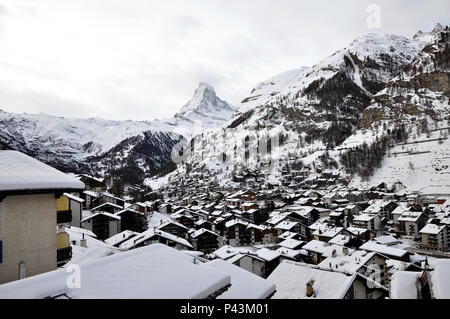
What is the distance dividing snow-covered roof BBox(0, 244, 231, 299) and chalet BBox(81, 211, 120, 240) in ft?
78.5

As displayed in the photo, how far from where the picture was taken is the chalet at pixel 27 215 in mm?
4703

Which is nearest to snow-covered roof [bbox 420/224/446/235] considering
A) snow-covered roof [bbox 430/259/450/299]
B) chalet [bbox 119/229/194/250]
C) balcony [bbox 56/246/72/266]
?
chalet [bbox 119/229/194/250]

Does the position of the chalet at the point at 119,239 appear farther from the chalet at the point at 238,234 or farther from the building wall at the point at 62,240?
the chalet at the point at 238,234

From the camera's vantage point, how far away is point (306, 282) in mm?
11812

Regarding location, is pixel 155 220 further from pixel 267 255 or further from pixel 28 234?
pixel 28 234

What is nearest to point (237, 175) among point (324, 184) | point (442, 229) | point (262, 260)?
point (324, 184)

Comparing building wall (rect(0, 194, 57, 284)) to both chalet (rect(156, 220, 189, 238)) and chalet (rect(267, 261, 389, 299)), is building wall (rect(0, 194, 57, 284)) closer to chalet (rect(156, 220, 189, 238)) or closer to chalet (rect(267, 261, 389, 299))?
chalet (rect(267, 261, 389, 299))

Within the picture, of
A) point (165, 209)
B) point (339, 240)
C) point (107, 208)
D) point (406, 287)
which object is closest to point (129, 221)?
point (107, 208)

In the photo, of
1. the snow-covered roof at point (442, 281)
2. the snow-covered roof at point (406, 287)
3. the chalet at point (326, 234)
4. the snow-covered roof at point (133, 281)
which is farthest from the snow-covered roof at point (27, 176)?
the chalet at point (326, 234)

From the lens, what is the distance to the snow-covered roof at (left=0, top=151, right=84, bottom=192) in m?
4.61

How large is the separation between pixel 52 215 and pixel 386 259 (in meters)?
23.3

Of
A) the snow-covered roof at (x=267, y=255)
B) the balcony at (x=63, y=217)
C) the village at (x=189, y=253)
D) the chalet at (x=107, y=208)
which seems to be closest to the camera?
the village at (x=189, y=253)

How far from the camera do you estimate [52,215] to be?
17.7ft

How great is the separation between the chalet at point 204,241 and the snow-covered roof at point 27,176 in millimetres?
25538
